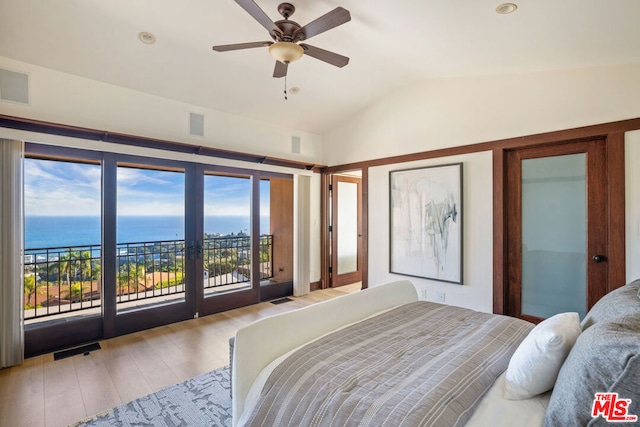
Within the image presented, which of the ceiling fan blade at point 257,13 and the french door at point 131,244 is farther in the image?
the french door at point 131,244

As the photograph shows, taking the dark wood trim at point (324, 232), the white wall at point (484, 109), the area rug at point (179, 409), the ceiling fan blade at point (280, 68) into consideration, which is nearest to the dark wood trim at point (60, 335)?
the area rug at point (179, 409)

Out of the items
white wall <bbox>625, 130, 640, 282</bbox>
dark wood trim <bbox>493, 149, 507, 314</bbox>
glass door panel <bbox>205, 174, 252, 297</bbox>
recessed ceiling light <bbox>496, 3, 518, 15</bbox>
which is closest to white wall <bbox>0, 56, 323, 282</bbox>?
glass door panel <bbox>205, 174, 252, 297</bbox>

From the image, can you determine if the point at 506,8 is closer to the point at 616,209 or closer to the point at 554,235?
the point at 616,209

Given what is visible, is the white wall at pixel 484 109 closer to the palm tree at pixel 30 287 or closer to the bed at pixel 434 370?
the bed at pixel 434 370

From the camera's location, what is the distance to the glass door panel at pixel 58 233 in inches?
131

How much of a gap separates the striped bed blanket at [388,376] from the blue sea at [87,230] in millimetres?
3086

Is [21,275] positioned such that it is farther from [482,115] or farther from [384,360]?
[482,115]

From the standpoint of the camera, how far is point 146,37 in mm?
2963

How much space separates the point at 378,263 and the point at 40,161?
14.5 feet

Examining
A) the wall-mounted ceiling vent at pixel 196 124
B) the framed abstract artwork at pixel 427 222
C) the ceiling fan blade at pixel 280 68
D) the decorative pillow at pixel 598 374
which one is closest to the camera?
the decorative pillow at pixel 598 374

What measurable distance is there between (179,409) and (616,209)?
4114 millimetres

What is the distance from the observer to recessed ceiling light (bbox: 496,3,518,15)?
2.15 metres

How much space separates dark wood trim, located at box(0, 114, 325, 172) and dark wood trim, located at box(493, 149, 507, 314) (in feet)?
9.73

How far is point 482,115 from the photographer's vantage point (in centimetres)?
369
